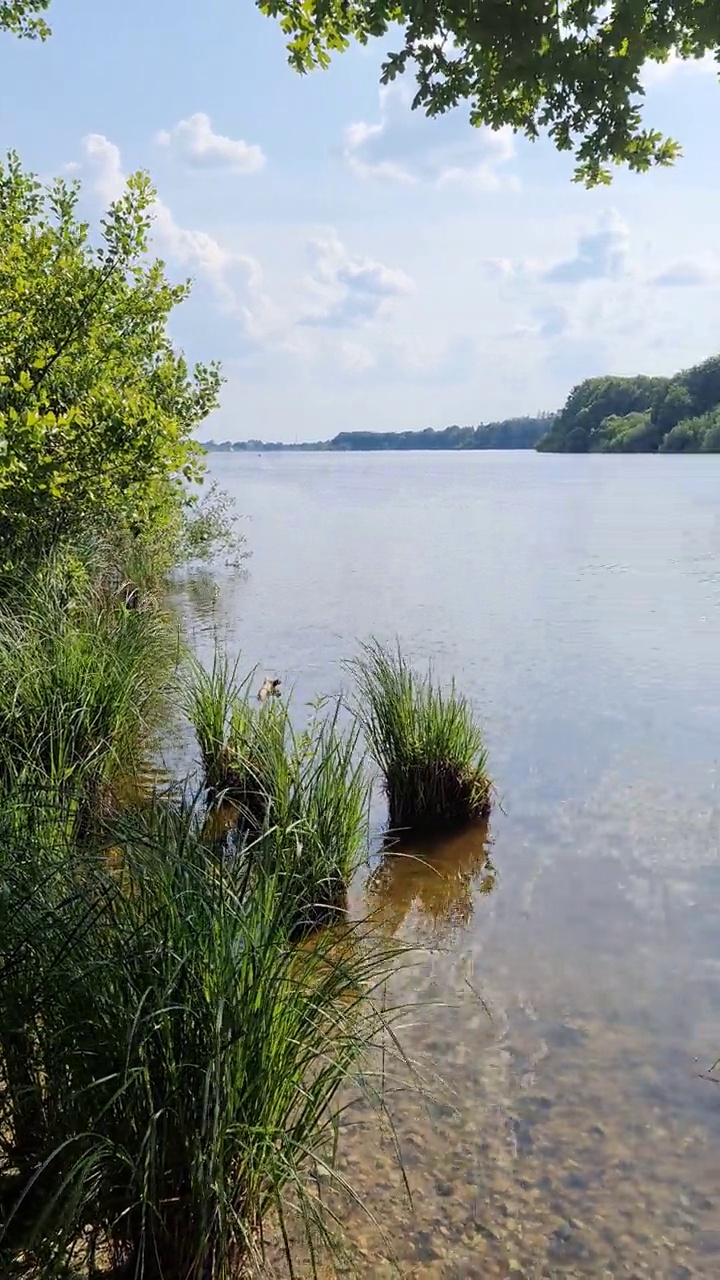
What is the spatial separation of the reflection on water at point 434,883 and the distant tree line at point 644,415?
90118mm

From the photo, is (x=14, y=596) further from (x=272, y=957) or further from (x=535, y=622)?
(x=535, y=622)

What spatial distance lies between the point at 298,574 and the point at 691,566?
9420mm

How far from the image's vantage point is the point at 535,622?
666 inches

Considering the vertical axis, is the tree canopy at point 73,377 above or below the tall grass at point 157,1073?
above

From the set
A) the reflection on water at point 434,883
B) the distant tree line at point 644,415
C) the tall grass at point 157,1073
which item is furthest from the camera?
the distant tree line at point 644,415

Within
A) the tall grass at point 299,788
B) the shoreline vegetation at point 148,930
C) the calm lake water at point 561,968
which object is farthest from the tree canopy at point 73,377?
the calm lake water at point 561,968

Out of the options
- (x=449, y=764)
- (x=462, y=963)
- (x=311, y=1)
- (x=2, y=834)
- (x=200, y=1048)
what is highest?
(x=311, y=1)

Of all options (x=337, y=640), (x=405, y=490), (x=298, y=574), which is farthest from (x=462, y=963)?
(x=405, y=490)

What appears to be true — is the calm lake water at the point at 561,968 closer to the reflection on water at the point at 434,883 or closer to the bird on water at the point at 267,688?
the reflection on water at the point at 434,883

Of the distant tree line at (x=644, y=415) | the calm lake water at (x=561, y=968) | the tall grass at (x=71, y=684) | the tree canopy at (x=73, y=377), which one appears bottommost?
the calm lake water at (x=561, y=968)

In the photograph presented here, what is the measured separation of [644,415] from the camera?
108 m

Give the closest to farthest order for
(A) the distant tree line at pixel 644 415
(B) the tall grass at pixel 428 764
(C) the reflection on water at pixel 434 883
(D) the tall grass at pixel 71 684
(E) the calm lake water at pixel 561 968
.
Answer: (E) the calm lake water at pixel 561 968 → (C) the reflection on water at pixel 434 883 → (D) the tall grass at pixel 71 684 → (B) the tall grass at pixel 428 764 → (A) the distant tree line at pixel 644 415

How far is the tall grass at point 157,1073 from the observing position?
2.57 m

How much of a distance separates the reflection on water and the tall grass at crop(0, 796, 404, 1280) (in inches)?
104
